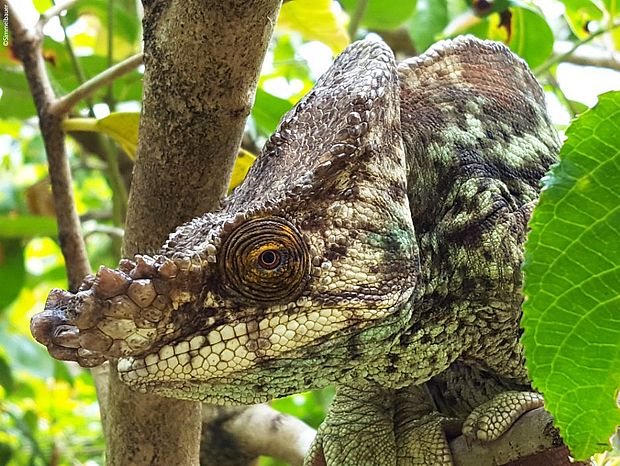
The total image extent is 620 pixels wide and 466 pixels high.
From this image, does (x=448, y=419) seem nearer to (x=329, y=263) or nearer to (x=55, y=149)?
(x=329, y=263)

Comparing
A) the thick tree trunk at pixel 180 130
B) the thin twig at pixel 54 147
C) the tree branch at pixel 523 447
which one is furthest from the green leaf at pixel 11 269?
the tree branch at pixel 523 447

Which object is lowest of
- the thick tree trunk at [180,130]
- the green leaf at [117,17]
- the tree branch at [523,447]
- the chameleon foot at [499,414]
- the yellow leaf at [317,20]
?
the tree branch at [523,447]

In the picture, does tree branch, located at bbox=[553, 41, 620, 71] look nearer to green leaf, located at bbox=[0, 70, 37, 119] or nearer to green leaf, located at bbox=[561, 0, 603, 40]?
green leaf, located at bbox=[561, 0, 603, 40]

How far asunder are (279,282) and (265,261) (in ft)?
0.10

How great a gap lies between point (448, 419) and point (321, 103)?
1.60 feet

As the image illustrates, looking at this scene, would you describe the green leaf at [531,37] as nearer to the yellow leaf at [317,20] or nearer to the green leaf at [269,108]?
the yellow leaf at [317,20]

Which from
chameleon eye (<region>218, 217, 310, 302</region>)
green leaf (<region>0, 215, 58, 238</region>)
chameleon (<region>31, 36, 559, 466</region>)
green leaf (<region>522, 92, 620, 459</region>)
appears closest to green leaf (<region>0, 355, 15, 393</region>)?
green leaf (<region>0, 215, 58, 238</region>)

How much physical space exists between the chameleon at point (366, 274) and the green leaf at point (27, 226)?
102 centimetres

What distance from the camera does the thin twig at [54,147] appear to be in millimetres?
1469

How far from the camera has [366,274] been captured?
104 centimetres

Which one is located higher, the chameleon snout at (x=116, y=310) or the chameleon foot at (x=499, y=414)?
the chameleon snout at (x=116, y=310)

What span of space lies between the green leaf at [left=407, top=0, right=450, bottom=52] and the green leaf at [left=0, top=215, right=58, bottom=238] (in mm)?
1032

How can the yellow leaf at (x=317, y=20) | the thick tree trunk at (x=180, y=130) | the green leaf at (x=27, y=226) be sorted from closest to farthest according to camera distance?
the thick tree trunk at (x=180, y=130)
the yellow leaf at (x=317, y=20)
the green leaf at (x=27, y=226)

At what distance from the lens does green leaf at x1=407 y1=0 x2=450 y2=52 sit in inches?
91.7
